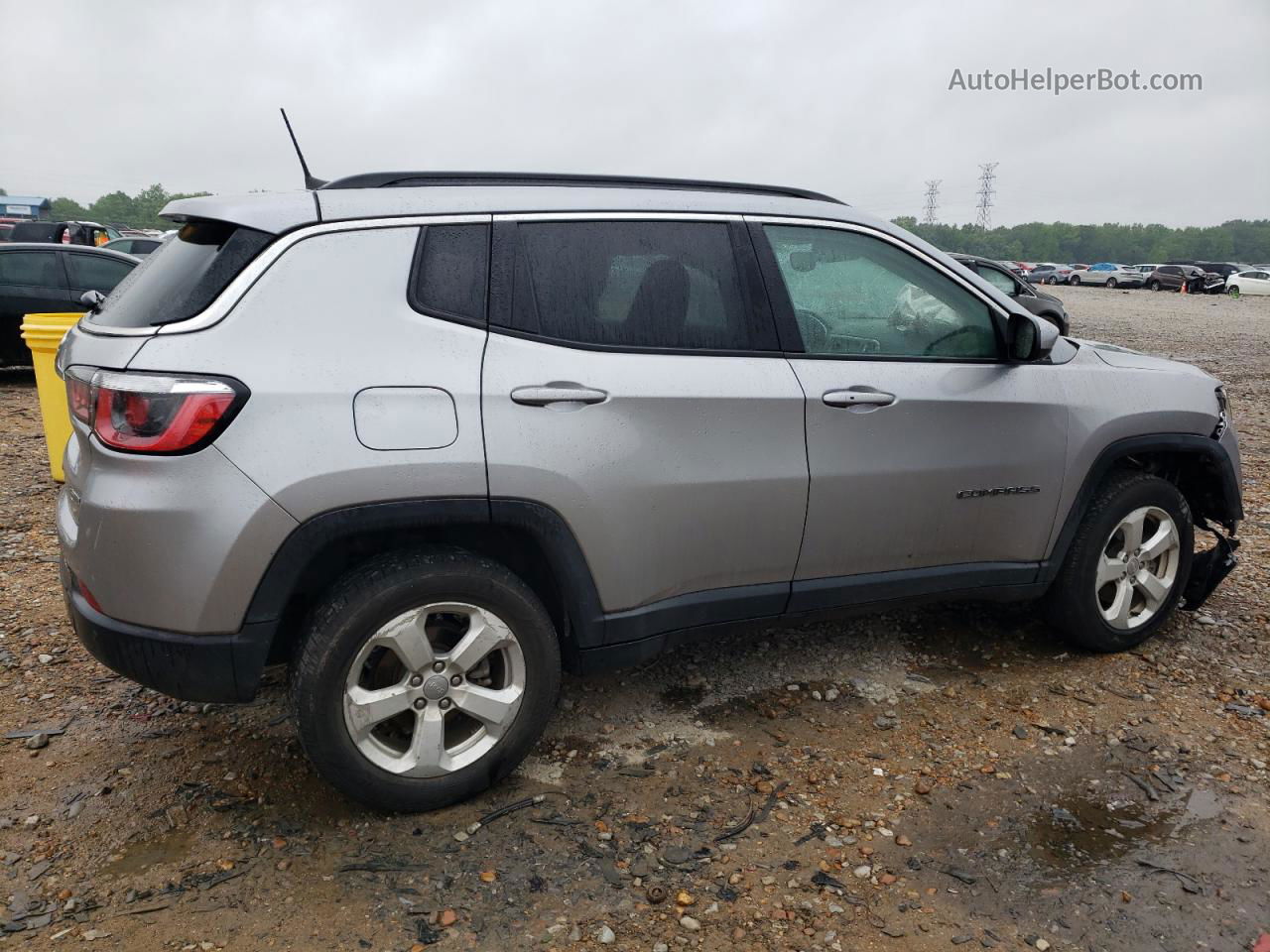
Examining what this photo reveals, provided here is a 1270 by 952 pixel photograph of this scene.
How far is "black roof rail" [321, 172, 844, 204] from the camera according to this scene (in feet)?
9.55

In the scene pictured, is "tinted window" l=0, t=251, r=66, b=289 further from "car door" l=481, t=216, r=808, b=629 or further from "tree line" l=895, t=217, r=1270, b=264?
"tree line" l=895, t=217, r=1270, b=264

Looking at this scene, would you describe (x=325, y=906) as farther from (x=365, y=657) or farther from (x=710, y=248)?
(x=710, y=248)

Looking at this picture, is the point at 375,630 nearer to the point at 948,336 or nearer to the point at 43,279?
the point at 948,336

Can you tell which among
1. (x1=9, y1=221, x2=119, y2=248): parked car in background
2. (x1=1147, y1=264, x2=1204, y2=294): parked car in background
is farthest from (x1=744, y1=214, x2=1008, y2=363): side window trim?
(x1=1147, y1=264, x2=1204, y2=294): parked car in background

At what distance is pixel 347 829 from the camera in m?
2.85

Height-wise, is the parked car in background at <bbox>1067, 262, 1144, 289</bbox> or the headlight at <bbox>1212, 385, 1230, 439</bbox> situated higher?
the headlight at <bbox>1212, 385, 1230, 439</bbox>

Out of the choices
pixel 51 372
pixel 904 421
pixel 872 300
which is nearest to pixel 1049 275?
pixel 51 372

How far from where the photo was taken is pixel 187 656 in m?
2.57

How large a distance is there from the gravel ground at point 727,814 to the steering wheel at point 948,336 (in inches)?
52.0

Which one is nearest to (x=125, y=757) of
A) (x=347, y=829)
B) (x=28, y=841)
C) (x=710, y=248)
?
(x=28, y=841)

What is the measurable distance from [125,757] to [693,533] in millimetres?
2029

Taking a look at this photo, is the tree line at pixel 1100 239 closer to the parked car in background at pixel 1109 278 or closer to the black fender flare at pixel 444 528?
the parked car in background at pixel 1109 278

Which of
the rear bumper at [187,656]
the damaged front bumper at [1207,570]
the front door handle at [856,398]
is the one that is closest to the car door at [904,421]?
the front door handle at [856,398]

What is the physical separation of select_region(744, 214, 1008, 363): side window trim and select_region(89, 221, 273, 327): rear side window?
1.55 metres
